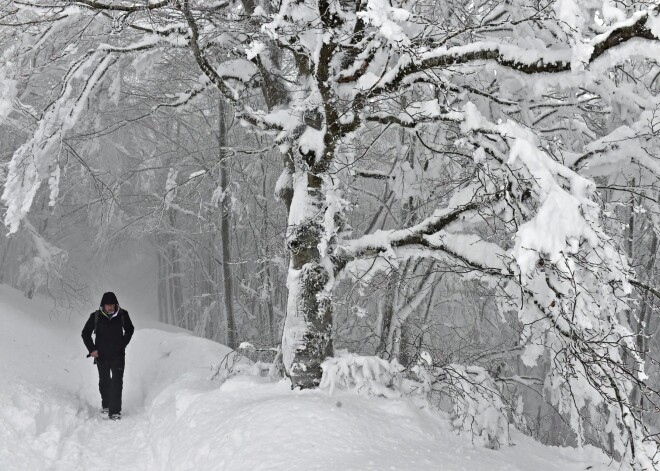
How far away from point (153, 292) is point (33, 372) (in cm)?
2664

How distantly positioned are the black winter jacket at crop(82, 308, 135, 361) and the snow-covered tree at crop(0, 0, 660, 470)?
2.28m

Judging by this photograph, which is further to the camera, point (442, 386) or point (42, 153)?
point (442, 386)

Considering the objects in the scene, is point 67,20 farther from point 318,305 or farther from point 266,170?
point 266,170

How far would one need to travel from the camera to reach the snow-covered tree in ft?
9.89

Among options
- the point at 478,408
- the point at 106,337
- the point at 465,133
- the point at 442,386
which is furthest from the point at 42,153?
the point at 478,408

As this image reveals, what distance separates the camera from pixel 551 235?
8.19 ft

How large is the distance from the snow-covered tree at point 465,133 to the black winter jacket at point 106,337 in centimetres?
228

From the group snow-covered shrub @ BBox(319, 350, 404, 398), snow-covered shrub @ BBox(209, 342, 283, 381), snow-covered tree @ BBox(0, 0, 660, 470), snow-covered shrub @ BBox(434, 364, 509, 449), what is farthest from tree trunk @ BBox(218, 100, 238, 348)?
snow-covered shrub @ BBox(434, 364, 509, 449)

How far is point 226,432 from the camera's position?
4.31 meters

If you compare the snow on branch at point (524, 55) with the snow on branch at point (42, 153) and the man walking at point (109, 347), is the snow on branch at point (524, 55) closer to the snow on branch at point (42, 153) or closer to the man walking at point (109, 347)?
the snow on branch at point (42, 153)

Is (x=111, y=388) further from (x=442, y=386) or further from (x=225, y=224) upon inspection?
(x=225, y=224)

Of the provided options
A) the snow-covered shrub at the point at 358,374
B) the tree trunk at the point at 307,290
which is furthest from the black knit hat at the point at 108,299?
the snow-covered shrub at the point at 358,374

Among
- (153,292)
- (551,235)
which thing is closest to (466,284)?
(551,235)

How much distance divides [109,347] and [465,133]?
5.01 meters
